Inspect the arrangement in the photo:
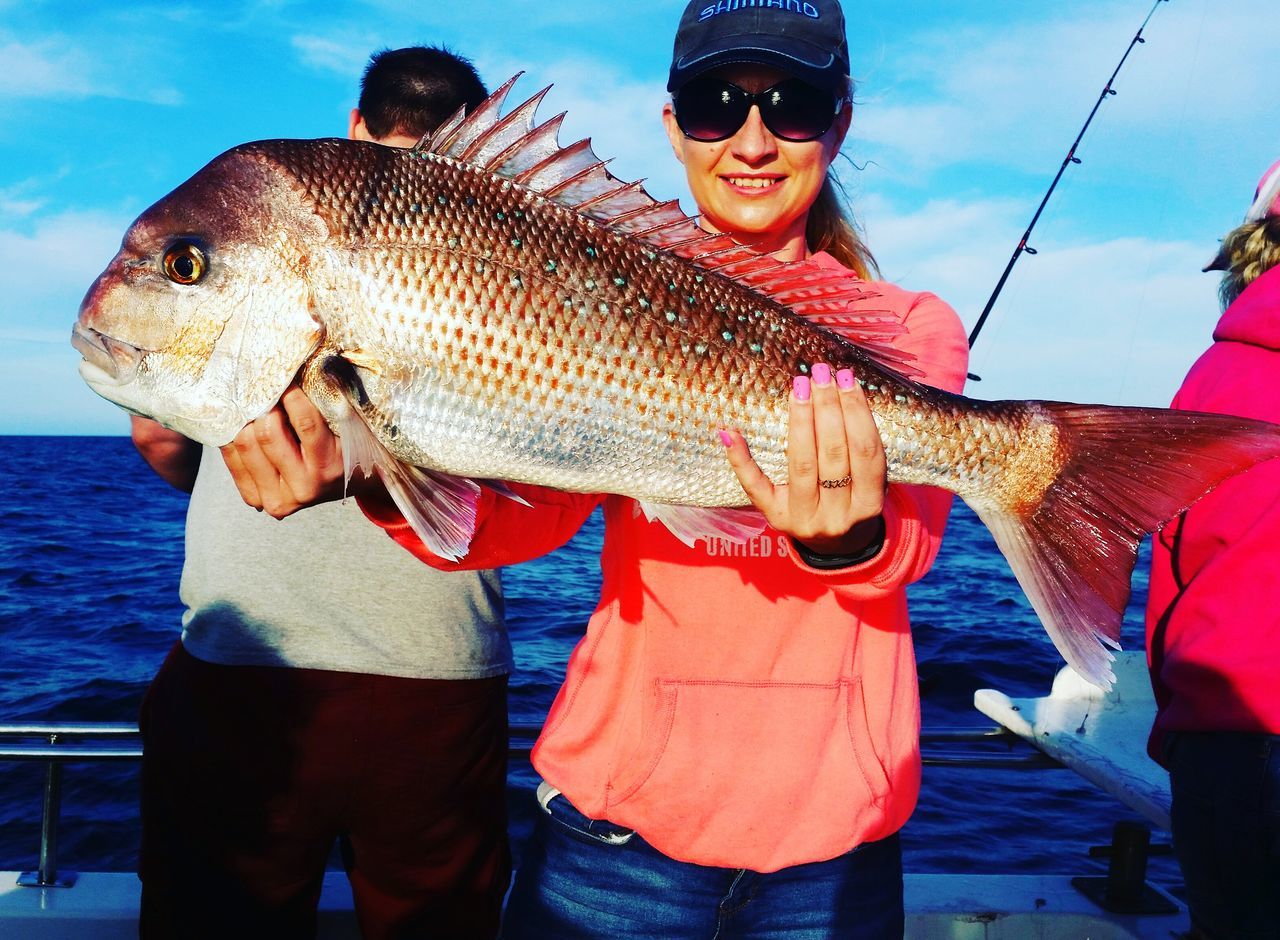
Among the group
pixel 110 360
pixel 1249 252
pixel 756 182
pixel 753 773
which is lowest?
pixel 753 773

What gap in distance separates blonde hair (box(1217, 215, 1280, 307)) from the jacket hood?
0.27 meters

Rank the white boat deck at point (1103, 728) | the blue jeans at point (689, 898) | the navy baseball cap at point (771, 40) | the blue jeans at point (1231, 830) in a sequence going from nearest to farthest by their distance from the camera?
1. the blue jeans at point (689, 898)
2. the navy baseball cap at point (771, 40)
3. the blue jeans at point (1231, 830)
4. the white boat deck at point (1103, 728)

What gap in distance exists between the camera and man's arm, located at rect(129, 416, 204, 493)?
9.66 feet

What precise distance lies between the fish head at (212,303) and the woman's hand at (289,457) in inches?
1.4

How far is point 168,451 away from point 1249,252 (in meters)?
3.42

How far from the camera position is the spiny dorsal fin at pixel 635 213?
1.97 m

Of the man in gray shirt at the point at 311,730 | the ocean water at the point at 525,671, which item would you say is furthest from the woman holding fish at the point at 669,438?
the ocean water at the point at 525,671

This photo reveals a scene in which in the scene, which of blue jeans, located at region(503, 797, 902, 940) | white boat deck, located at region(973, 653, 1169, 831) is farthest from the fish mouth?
white boat deck, located at region(973, 653, 1169, 831)

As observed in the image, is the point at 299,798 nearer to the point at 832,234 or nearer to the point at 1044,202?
the point at 832,234

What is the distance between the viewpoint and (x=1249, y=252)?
118 inches

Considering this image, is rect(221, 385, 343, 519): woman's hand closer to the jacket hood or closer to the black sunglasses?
the black sunglasses

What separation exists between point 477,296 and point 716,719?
0.99 m

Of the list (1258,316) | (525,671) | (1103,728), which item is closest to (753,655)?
(1258,316)

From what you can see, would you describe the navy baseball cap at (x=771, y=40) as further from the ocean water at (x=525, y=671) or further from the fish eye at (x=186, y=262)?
the ocean water at (x=525, y=671)
